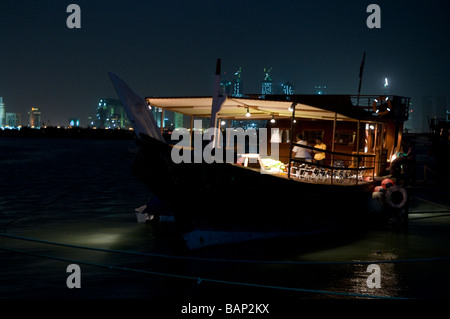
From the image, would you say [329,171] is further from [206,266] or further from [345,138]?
[206,266]

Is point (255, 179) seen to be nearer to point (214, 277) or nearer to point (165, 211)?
point (214, 277)

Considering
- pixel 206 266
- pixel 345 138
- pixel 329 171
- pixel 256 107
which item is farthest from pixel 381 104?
pixel 206 266

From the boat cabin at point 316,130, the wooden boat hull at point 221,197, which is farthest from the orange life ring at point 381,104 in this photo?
the wooden boat hull at point 221,197

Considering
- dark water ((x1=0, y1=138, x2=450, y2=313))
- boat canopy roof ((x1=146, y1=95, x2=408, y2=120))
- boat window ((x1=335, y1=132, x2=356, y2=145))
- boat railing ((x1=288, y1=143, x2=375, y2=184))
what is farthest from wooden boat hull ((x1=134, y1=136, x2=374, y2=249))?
boat window ((x1=335, y1=132, x2=356, y2=145))

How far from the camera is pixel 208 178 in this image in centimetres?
1102

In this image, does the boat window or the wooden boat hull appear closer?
the wooden boat hull

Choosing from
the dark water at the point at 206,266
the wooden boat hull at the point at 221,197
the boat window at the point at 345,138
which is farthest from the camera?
the boat window at the point at 345,138

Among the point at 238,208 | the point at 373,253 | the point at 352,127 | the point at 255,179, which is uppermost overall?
the point at 352,127

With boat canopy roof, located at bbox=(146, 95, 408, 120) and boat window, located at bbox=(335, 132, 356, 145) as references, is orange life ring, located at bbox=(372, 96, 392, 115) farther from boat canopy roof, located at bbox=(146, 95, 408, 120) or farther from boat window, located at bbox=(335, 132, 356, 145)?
boat window, located at bbox=(335, 132, 356, 145)

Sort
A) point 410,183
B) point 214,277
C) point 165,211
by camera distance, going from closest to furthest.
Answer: point 214,277, point 165,211, point 410,183

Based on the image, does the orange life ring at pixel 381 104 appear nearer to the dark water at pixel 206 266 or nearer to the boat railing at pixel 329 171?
the boat railing at pixel 329 171
